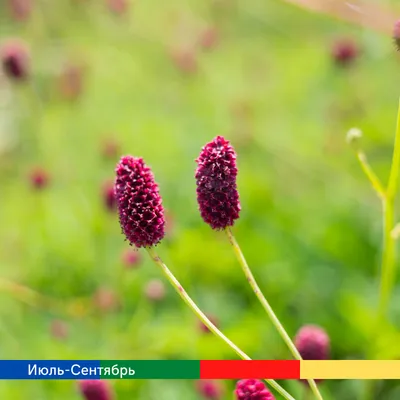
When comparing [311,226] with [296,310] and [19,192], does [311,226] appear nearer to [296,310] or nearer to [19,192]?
[296,310]

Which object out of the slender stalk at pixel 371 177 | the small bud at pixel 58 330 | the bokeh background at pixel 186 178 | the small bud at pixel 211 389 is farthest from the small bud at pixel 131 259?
the slender stalk at pixel 371 177

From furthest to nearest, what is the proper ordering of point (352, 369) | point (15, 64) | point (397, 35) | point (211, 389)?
point (15, 64)
point (211, 389)
point (352, 369)
point (397, 35)

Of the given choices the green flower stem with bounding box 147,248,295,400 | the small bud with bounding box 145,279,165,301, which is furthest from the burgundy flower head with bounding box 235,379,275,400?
the small bud with bounding box 145,279,165,301

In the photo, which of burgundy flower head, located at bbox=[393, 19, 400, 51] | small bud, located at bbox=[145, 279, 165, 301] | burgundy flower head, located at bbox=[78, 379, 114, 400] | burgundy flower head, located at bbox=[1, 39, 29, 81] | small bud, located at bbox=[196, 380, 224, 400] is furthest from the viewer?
burgundy flower head, located at bbox=[1, 39, 29, 81]

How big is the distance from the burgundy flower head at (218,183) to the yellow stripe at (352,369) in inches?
7.6

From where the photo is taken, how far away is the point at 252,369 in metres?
0.68

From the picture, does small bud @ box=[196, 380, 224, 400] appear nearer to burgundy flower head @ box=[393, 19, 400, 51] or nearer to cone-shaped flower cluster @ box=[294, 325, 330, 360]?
cone-shaped flower cluster @ box=[294, 325, 330, 360]

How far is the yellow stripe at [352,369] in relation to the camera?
686mm

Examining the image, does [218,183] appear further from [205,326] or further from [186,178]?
[186,178]

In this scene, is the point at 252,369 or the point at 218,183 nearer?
the point at 218,183

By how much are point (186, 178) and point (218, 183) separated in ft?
2.85

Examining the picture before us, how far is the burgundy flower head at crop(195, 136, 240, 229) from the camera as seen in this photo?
0.55 meters

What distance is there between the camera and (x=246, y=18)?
210 centimetres

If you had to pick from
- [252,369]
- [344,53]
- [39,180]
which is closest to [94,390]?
[252,369]
